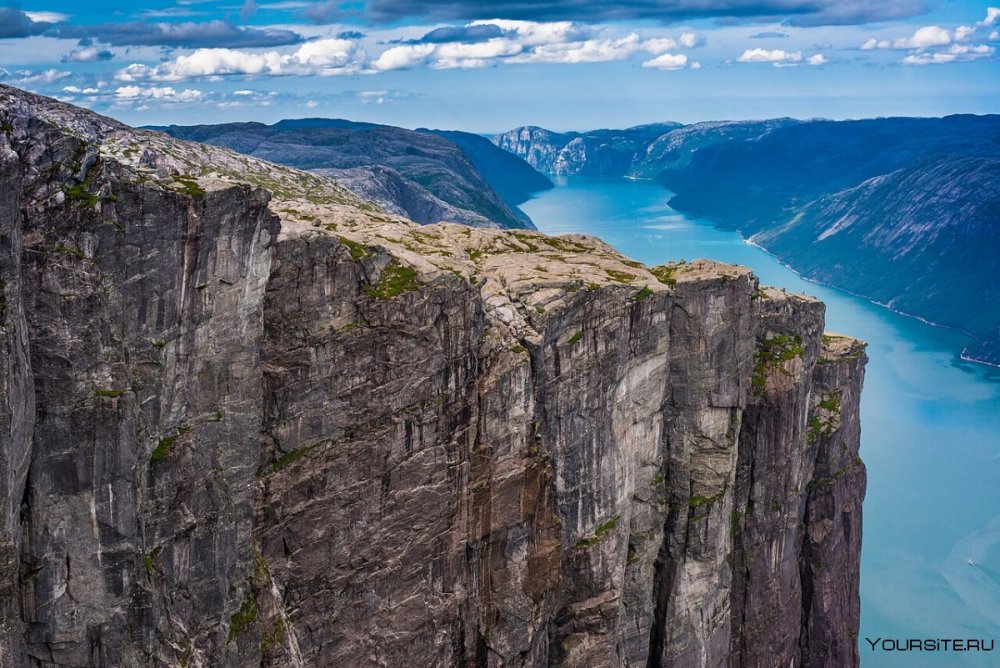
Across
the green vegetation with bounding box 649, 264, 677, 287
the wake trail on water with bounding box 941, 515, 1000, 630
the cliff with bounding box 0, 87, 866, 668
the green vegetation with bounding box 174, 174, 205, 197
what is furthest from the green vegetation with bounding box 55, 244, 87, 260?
the wake trail on water with bounding box 941, 515, 1000, 630

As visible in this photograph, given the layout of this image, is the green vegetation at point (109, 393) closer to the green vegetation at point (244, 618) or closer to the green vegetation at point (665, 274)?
the green vegetation at point (244, 618)

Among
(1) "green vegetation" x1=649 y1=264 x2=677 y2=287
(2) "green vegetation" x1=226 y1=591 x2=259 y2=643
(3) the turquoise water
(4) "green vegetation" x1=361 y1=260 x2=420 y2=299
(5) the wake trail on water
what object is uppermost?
(4) "green vegetation" x1=361 y1=260 x2=420 y2=299

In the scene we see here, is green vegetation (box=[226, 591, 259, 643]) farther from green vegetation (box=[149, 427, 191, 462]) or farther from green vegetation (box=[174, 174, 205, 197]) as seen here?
green vegetation (box=[174, 174, 205, 197])

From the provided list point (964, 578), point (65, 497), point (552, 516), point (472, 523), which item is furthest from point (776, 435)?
point (964, 578)

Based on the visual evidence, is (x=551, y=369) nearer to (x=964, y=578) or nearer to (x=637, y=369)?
(x=637, y=369)

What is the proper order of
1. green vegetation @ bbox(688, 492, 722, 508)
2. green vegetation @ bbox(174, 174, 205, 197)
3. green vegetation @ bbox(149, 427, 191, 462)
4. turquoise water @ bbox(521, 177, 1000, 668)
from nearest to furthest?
green vegetation @ bbox(174, 174, 205, 197)
green vegetation @ bbox(149, 427, 191, 462)
green vegetation @ bbox(688, 492, 722, 508)
turquoise water @ bbox(521, 177, 1000, 668)

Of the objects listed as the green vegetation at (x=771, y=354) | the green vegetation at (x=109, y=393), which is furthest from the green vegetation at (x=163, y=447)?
the green vegetation at (x=771, y=354)
